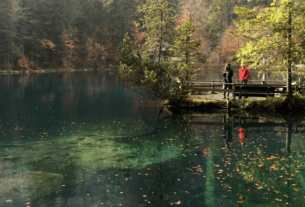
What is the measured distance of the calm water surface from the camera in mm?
9359

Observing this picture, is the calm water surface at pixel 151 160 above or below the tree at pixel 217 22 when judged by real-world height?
below

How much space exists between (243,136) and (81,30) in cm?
8412

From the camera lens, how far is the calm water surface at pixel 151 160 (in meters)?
9.36

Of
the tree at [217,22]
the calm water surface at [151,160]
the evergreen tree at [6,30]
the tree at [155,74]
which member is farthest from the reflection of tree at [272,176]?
the tree at [217,22]

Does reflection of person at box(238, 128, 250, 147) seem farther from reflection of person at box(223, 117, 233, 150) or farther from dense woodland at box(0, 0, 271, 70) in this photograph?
dense woodland at box(0, 0, 271, 70)

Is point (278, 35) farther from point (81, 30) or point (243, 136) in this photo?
point (81, 30)

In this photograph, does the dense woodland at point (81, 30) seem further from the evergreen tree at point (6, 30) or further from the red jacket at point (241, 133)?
the red jacket at point (241, 133)

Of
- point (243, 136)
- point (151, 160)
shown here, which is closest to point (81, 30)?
point (243, 136)

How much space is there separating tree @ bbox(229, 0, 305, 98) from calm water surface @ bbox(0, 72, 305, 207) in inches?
158

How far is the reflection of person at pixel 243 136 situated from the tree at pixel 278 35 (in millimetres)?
5919

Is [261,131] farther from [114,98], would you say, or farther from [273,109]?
[114,98]

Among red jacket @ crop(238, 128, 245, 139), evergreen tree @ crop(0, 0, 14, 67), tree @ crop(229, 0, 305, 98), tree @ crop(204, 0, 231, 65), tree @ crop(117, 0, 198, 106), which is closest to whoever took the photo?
red jacket @ crop(238, 128, 245, 139)

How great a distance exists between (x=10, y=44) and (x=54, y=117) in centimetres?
6225

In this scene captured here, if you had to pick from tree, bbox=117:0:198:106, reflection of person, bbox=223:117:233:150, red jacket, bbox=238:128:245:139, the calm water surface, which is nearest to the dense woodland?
tree, bbox=117:0:198:106
